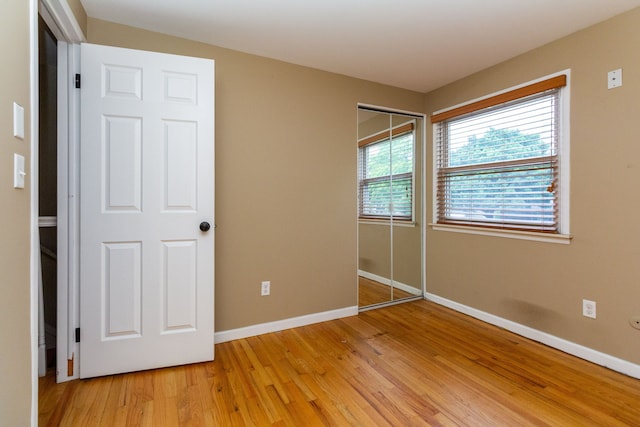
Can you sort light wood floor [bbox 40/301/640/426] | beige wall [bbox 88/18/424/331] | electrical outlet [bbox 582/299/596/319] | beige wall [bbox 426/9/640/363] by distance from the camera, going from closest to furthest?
light wood floor [bbox 40/301/640/426], beige wall [bbox 426/9/640/363], electrical outlet [bbox 582/299/596/319], beige wall [bbox 88/18/424/331]

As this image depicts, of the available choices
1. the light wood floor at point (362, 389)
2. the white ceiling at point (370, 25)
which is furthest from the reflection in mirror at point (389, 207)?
the light wood floor at point (362, 389)

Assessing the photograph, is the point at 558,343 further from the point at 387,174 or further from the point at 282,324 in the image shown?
the point at 282,324

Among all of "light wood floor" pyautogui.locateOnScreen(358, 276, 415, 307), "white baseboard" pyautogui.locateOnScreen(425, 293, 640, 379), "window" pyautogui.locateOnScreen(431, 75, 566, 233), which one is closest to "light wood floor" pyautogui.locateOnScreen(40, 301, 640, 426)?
"white baseboard" pyautogui.locateOnScreen(425, 293, 640, 379)

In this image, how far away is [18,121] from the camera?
1.16 meters

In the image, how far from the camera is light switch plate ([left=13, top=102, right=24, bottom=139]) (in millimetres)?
1132

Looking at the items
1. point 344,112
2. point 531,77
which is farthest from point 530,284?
point 344,112

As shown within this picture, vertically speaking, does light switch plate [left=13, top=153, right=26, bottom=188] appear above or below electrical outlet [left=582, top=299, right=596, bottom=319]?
above

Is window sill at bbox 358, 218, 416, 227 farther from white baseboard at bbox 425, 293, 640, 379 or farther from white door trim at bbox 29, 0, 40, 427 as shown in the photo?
white door trim at bbox 29, 0, 40, 427

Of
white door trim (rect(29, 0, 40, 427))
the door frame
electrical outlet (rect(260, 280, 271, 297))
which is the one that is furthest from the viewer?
electrical outlet (rect(260, 280, 271, 297))

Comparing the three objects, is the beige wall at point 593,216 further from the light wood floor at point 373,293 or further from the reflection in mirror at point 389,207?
the light wood floor at point 373,293

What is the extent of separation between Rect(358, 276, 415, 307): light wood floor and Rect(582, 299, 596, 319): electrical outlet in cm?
161

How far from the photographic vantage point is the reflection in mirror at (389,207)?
324 centimetres

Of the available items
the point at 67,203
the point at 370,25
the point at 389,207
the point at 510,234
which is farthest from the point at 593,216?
the point at 67,203

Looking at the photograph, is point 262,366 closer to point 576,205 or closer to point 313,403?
point 313,403
